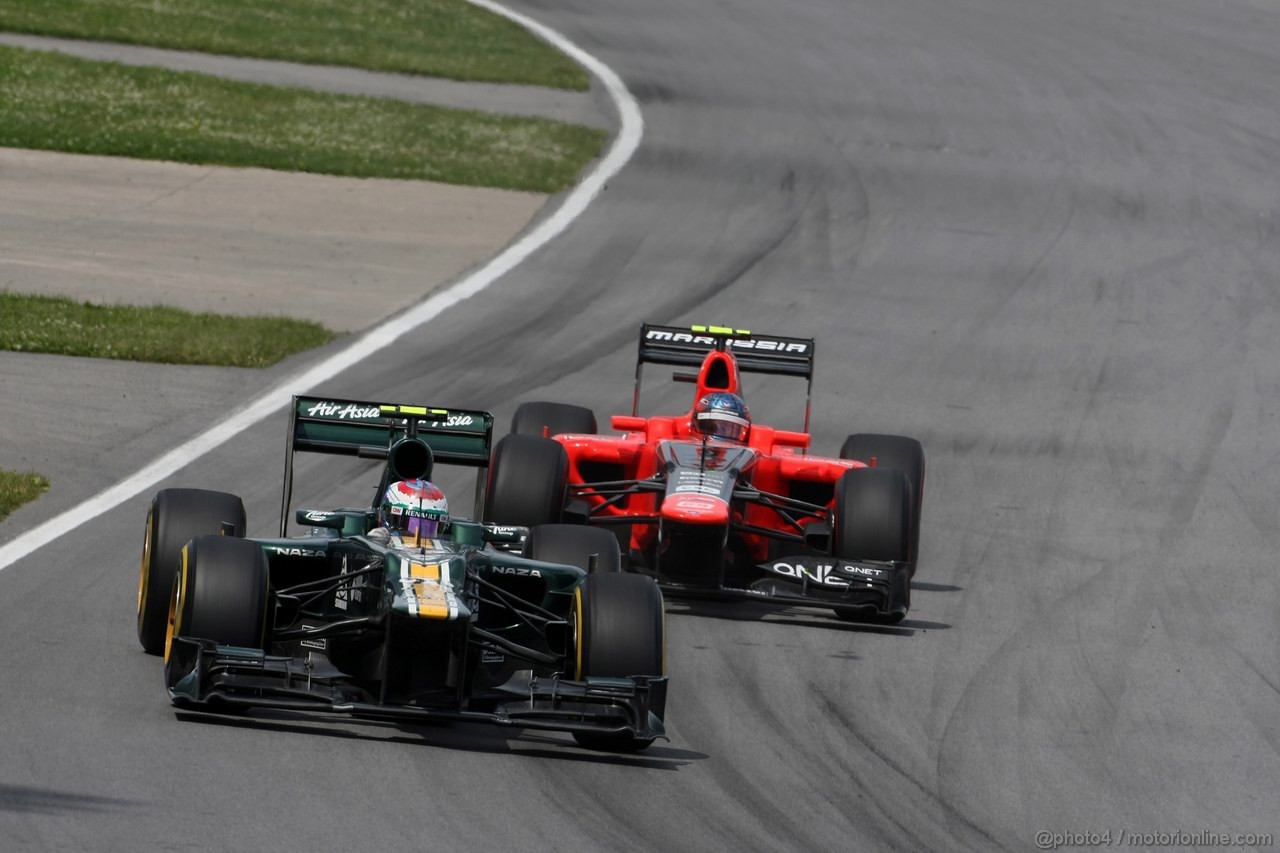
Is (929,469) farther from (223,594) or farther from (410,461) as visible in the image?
(223,594)

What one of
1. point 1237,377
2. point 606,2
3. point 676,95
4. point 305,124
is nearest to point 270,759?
point 1237,377

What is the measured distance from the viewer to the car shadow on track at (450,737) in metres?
10.5

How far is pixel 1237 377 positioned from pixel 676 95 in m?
13.6

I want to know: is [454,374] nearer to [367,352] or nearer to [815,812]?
[367,352]

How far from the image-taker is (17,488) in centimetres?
1511

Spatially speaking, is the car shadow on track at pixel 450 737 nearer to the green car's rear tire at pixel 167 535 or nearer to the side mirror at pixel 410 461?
the green car's rear tire at pixel 167 535

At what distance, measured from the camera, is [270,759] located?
9.91 m

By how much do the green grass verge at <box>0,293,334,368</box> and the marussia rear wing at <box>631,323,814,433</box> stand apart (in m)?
4.91

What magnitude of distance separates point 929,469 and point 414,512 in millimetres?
7676

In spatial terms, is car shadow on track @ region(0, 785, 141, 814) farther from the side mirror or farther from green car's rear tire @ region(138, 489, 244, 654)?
the side mirror

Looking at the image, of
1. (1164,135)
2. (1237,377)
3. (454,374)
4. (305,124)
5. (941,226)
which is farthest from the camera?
(1164,135)

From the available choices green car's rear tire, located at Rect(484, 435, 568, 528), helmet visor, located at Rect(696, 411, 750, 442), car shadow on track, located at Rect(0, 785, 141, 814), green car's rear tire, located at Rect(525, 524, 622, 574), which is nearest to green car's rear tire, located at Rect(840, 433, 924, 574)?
helmet visor, located at Rect(696, 411, 750, 442)

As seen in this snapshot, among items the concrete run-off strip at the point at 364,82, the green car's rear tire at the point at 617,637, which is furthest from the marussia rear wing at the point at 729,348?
the concrete run-off strip at the point at 364,82

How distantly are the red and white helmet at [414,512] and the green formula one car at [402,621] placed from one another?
0.03 meters
